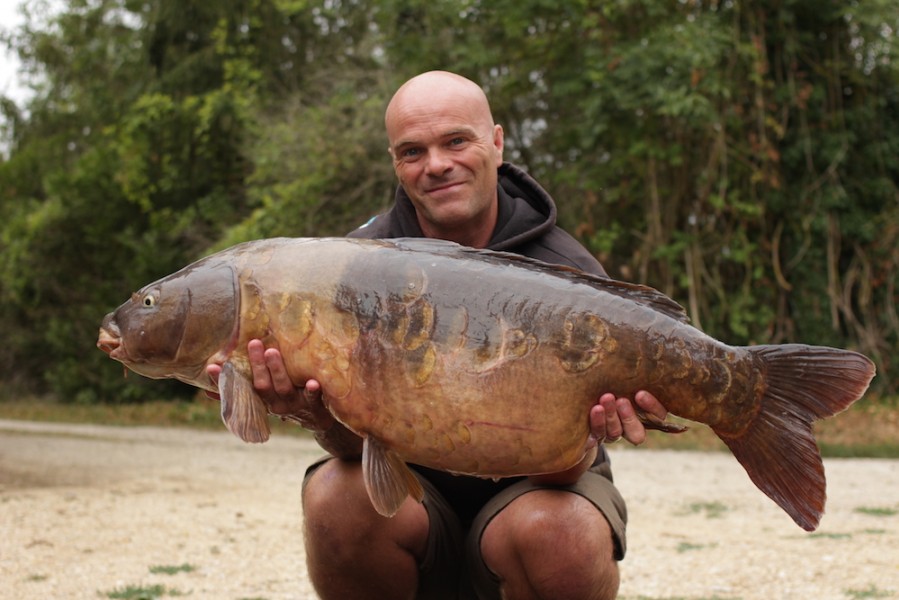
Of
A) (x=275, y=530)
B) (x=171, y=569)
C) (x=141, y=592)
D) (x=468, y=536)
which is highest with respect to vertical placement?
(x=468, y=536)

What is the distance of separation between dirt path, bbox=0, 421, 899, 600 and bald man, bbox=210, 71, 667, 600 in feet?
6.74

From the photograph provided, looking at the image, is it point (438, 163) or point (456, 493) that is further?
point (456, 493)

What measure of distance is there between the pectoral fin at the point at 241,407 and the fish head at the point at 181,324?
0.07 m

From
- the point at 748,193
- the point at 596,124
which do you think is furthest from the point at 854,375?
the point at 748,193

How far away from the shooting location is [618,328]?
261cm

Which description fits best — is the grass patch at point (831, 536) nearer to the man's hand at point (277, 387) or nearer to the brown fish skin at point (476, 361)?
the brown fish skin at point (476, 361)

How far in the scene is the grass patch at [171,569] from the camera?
5.60 meters

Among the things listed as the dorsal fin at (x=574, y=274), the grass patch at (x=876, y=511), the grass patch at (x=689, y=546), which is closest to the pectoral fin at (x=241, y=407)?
the dorsal fin at (x=574, y=274)

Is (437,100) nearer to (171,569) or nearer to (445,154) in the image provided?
(445,154)

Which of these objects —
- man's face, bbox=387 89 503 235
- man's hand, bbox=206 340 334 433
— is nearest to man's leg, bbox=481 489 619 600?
man's hand, bbox=206 340 334 433

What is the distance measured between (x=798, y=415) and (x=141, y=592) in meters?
3.58

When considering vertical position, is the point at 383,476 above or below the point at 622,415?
below

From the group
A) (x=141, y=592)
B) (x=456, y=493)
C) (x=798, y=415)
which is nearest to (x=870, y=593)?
(x=456, y=493)

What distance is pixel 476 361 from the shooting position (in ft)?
8.45
